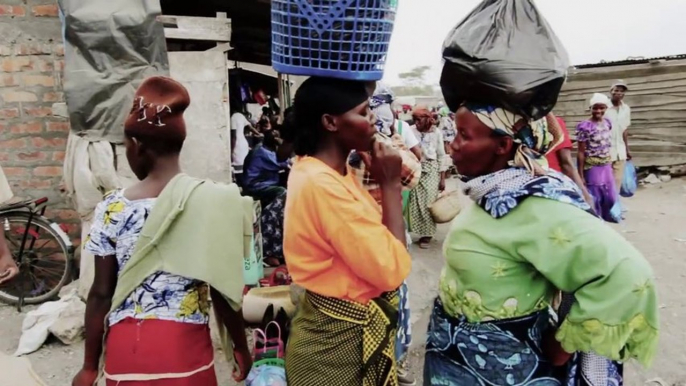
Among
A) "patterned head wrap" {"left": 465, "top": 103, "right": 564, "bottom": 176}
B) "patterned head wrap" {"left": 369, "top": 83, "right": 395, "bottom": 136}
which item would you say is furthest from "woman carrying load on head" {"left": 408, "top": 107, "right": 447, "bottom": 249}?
"patterned head wrap" {"left": 465, "top": 103, "right": 564, "bottom": 176}

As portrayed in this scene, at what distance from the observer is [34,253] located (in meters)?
4.74

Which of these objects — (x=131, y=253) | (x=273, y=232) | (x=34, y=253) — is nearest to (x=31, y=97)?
(x=34, y=253)

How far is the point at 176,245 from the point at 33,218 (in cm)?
355

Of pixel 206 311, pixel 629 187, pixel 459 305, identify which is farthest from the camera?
pixel 629 187

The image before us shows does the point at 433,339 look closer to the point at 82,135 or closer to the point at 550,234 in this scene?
the point at 550,234

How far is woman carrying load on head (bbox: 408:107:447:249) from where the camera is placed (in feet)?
23.2

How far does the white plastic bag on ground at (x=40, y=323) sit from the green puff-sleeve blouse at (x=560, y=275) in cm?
341

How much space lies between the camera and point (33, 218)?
462cm

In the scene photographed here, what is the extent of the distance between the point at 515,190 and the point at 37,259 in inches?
182

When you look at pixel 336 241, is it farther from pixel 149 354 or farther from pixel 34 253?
pixel 34 253

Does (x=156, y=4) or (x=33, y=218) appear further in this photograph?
(x=33, y=218)

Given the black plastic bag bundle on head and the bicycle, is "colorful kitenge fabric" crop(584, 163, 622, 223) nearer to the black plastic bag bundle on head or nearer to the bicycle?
the bicycle

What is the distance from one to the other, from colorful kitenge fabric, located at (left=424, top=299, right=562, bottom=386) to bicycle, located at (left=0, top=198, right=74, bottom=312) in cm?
405

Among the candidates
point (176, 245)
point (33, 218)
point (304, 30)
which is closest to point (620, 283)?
point (304, 30)
